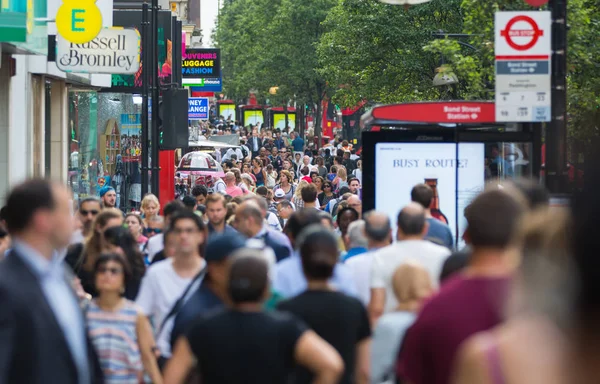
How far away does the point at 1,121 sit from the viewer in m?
16.9

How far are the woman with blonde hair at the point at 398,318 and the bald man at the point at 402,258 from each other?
3.33 ft

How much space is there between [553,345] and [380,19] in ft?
115

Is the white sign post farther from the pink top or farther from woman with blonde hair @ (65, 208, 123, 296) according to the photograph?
the pink top

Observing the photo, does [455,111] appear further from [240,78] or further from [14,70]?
[240,78]

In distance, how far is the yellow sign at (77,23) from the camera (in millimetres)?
16438

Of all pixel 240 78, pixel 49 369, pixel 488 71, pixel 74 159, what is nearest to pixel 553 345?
pixel 49 369

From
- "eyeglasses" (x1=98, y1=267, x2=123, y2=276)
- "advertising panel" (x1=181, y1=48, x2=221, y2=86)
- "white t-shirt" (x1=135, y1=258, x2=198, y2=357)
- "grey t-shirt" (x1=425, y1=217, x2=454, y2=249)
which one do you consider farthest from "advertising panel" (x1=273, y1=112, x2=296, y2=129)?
"eyeglasses" (x1=98, y1=267, x2=123, y2=276)

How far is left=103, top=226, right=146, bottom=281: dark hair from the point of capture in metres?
8.49

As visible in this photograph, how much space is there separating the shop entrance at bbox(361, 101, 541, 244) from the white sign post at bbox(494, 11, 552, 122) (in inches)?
90.2

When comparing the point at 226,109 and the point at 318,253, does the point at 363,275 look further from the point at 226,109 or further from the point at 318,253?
the point at 226,109

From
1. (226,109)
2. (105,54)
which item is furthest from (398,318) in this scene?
(226,109)

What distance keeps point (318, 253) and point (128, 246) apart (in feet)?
10.3

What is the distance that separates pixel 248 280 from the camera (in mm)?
4762

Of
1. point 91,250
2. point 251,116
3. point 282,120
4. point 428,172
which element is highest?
point 251,116
